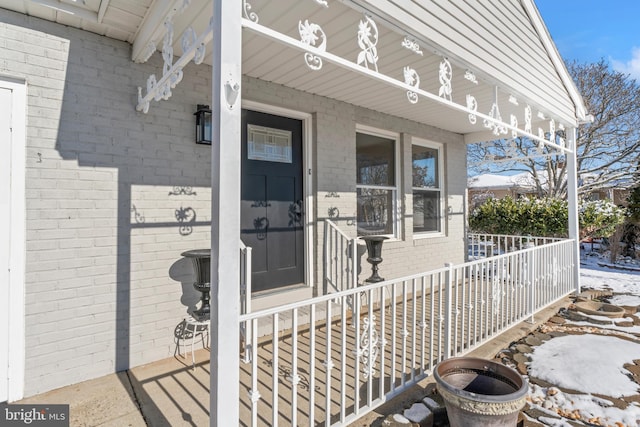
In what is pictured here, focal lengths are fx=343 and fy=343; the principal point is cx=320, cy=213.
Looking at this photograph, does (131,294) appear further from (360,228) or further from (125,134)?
(360,228)

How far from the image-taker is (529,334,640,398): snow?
8.26ft

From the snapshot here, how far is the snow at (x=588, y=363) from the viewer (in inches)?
99.1

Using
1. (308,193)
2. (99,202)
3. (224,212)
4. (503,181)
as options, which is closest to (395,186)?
(308,193)

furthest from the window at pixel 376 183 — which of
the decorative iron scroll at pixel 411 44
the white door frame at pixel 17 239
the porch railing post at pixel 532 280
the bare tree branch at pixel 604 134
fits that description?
the bare tree branch at pixel 604 134

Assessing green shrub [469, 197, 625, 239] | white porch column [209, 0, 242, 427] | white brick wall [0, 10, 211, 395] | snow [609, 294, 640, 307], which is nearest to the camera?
white porch column [209, 0, 242, 427]

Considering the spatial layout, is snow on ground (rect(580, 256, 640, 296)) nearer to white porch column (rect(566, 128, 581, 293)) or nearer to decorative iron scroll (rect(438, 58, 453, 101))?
white porch column (rect(566, 128, 581, 293))

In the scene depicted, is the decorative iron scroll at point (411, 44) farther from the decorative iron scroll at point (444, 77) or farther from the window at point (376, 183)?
the window at point (376, 183)

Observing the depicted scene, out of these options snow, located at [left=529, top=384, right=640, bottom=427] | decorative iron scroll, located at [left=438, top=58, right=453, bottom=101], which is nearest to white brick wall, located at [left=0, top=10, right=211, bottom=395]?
decorative iron scroll, located at [left=438, top=58, right=453, bottom=101]

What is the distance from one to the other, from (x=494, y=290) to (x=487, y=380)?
4.77 ft

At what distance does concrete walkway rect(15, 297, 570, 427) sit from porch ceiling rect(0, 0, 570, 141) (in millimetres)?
2356

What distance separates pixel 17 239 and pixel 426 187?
5085mm

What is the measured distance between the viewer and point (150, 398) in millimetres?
2299

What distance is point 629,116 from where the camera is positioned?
35.9 feet

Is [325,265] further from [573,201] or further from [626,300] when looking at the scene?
[626,300]
